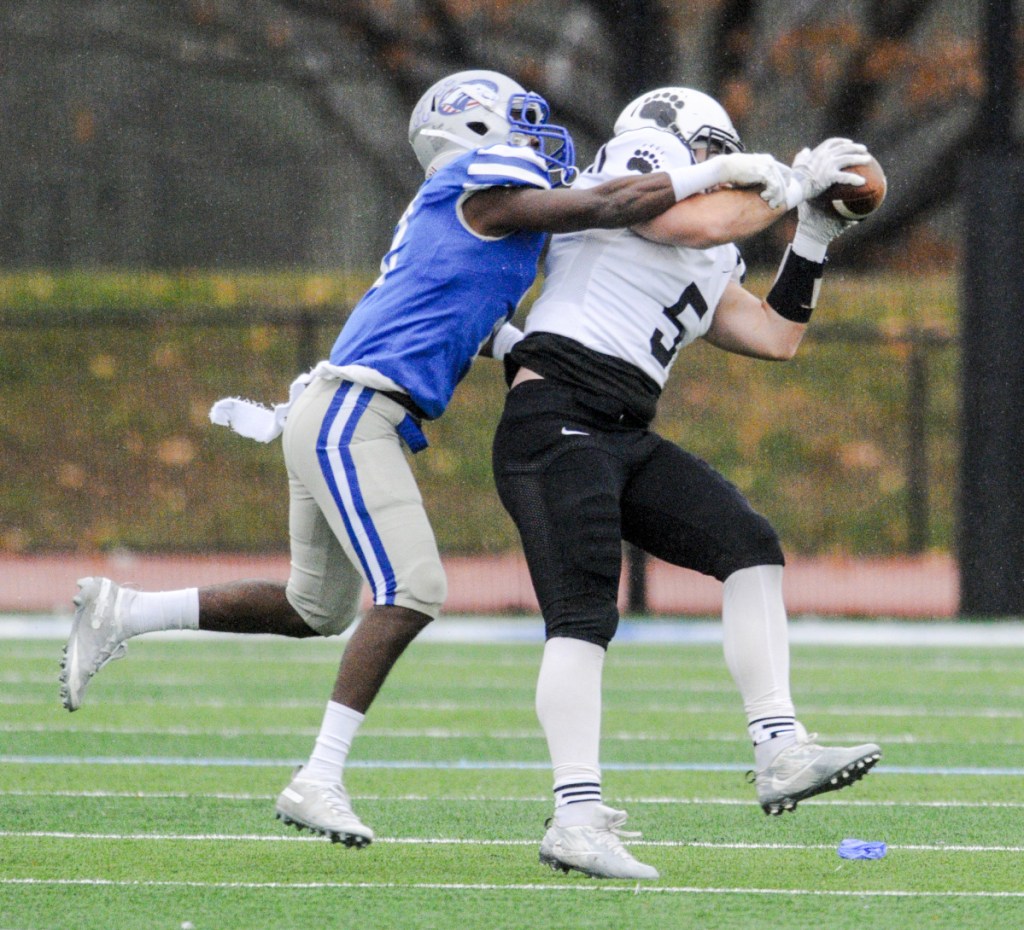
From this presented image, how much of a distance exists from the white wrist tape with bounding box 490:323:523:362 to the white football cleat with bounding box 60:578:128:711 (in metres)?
1.14

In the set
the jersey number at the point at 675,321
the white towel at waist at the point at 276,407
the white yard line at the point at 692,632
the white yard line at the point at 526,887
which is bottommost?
the white yard line at the point at 526,887

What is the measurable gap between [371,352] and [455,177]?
1.43 ft

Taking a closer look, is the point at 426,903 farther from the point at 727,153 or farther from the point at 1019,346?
the point at 1019,346

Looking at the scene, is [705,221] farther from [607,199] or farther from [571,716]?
[571,716]

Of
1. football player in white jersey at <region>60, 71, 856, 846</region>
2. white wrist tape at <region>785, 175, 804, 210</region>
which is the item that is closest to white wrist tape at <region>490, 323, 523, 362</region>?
football player in white jersey at <region>60, 71, 856, 846</region>

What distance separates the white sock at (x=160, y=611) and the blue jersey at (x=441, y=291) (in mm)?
802

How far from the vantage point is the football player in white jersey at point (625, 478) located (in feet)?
14.3

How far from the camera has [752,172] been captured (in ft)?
14.7

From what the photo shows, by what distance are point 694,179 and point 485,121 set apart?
0.55 metres

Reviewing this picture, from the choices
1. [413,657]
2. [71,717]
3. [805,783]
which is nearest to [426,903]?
[805,783]

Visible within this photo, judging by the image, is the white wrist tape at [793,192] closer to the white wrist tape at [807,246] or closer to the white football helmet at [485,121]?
the white wrist tape at [807,246]

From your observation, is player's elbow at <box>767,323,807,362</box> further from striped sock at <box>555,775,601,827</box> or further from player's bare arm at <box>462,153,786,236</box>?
striped sock at <box>555,775,601,827</box>

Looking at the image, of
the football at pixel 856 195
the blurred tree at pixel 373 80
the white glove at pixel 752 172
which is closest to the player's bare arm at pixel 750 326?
the football at pixel 856 195

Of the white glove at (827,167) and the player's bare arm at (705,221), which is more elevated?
the white glove at (827,167)
